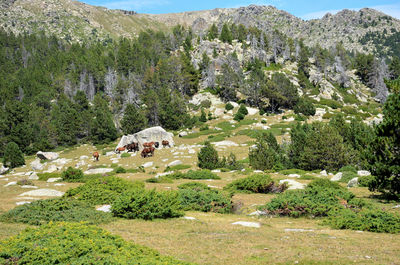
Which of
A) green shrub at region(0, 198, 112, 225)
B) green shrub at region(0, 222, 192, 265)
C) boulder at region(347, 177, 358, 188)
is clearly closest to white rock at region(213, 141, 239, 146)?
boulder at region(347, 177, 358, 188)

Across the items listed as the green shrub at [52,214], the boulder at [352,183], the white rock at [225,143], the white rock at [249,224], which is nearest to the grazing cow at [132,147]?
the white rock at [225,143]

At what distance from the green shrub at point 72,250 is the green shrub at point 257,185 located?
1262 centimetres

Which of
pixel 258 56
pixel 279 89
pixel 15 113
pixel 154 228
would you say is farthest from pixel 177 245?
pixel 258 56

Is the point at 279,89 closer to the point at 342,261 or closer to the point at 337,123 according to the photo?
the point at 337,123

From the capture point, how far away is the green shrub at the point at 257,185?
18.6 m

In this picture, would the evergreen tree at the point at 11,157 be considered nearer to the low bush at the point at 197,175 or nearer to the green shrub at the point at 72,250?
the low bush at the point at 197,175

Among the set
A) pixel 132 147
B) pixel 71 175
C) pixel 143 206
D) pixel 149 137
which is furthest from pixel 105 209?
pixel 149 137

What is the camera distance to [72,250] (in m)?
6.04

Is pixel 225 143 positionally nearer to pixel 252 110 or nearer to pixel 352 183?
pixel 252 110

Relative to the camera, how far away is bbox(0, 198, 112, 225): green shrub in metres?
10.9

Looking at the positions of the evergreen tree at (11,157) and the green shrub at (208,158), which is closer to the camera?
the green shrub at (208,158)

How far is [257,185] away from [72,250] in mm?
13962

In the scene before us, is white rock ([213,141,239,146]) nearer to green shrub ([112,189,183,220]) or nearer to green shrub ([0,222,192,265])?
green shrub ([112,189,183,220])

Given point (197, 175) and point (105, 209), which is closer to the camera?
point (105, 209)
